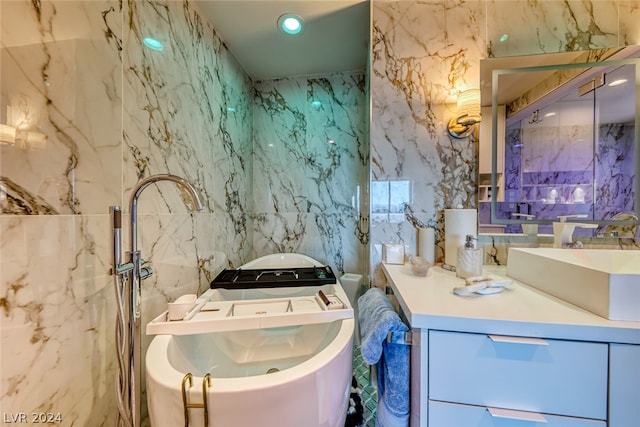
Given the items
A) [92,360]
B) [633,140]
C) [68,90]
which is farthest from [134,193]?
[633,140]

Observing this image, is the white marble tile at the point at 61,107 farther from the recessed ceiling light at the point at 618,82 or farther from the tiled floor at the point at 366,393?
the recessed ceiling light at the point at 618,82

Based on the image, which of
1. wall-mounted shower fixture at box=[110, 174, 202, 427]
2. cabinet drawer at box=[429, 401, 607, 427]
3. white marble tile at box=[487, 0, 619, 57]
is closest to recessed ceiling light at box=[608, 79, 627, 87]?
white marble tile at box=[487, 0, 619, 57]

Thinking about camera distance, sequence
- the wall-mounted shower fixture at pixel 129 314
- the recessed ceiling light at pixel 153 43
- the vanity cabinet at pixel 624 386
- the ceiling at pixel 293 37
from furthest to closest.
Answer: the ceiling at pixel 293 37, the recessed ceiling light at pixel 153 43, the wall-mounted shower fixture at pixel 129 314, the vanity cabinet at pixel 624 386

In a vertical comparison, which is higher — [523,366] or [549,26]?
[549,26]

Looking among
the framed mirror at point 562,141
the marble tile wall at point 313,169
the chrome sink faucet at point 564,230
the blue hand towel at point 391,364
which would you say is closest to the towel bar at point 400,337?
the blue hand towel at point 391,364

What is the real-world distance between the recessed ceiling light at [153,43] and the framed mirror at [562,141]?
1.60 meters

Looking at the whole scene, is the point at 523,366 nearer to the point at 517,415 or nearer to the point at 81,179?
the point at 517,415

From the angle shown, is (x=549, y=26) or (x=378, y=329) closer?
(x=378, y=329)

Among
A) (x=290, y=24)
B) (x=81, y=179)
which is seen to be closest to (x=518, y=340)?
(x=81, y=179)

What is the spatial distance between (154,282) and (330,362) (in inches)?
32.3

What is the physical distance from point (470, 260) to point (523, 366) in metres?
0.43

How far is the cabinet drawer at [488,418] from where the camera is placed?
1.96 ft

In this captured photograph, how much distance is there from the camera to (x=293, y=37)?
60.7 inches

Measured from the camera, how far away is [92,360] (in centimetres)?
78
